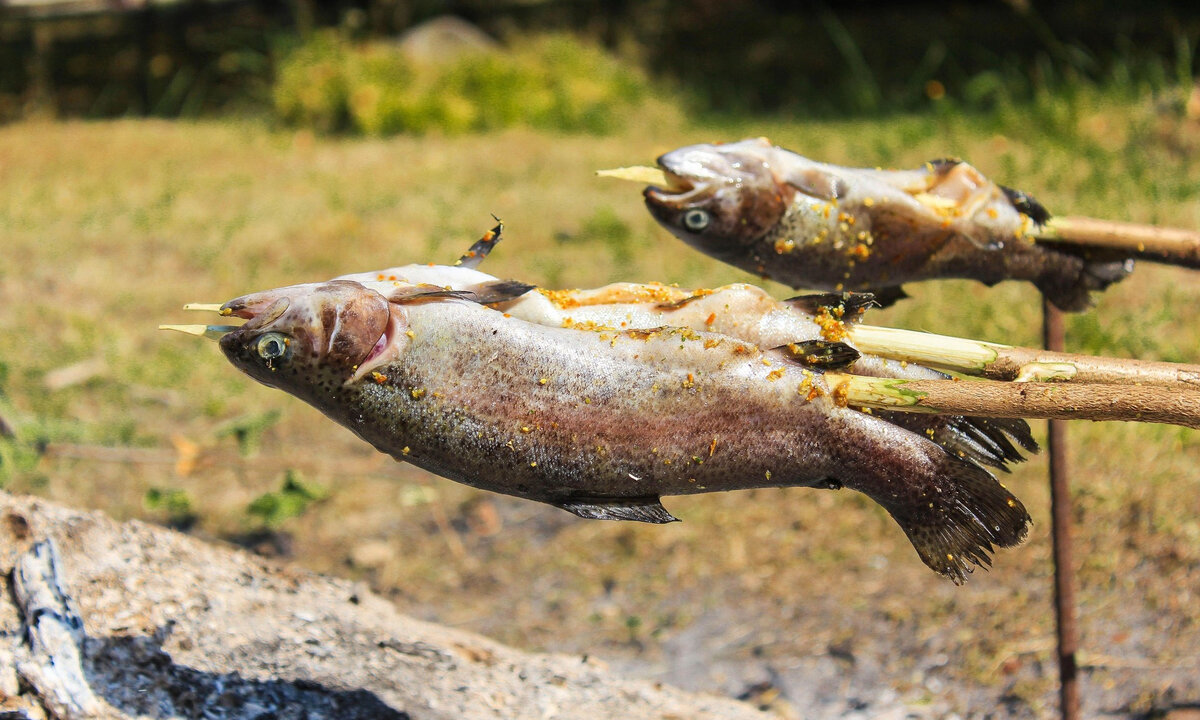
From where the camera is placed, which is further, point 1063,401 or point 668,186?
point 668,186

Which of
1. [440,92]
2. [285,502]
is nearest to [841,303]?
[285,502]

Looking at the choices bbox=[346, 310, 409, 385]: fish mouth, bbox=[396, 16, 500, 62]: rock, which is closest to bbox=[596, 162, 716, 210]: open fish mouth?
bbox=[346, 310, 409, 385]: fish mouth

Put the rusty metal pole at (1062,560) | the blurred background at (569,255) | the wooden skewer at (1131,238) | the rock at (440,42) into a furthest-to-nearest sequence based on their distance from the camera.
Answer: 1. the rock at (440,42)
2. the blurred background at (569,255)
3. the rusty metal pole at (1062,560)
4. the wooden skewer at (1131,238)

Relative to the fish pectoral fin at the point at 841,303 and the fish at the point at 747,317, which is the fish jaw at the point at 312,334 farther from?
the fish pectoral fin at the point at 841,303

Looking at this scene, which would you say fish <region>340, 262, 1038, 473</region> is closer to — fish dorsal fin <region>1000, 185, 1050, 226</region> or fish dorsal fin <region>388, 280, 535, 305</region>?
fish dorsal fin <region>388, 280, 535, 305</region>

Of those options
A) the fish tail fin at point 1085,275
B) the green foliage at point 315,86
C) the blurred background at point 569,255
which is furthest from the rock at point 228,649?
the green foliage at point 315,86

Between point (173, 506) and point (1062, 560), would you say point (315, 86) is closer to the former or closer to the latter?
point (173, 506)
